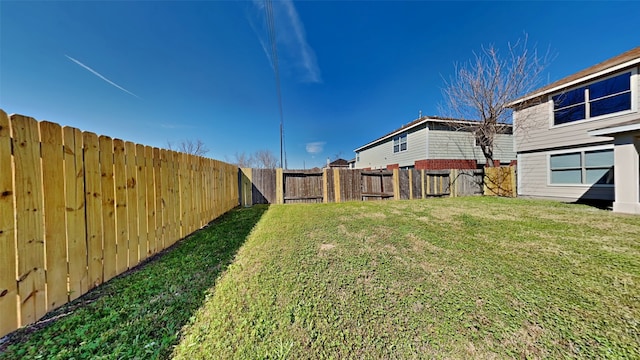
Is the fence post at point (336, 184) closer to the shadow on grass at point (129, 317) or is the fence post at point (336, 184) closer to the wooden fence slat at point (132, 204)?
the shadow on grass at point (129, 317)

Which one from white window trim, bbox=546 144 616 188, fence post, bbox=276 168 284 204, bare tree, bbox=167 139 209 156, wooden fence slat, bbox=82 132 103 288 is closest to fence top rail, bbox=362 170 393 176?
fence post, bbox=276 168 284 204

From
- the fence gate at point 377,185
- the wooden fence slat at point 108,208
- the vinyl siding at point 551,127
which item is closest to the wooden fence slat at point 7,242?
the wooden fence slat at point 108,208

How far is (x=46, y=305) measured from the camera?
1.78m

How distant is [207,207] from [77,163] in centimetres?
347

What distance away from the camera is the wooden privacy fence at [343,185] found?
30.0 ft

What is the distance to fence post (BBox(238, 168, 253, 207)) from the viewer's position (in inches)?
345

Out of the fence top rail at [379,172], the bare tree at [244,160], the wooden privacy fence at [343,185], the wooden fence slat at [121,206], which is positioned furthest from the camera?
the bare tree at [244,160]

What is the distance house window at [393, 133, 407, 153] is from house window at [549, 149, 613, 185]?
8.26 meters

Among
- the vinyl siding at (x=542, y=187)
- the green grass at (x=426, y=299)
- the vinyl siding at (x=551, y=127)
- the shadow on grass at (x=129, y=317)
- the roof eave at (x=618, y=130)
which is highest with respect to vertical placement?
the vinyl siding at (x=551, y=127)

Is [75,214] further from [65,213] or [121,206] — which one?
[121,206]

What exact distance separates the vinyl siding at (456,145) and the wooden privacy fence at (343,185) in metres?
3.62

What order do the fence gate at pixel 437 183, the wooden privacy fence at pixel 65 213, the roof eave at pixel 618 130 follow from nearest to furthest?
1. the wooden privacy fence at pixel 65 213
2. the roof eave at pixel 618 130
3. the fence gate at pixel 437 183

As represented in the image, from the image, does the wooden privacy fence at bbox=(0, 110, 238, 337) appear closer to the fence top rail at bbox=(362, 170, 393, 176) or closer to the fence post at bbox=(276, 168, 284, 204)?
the fence post at bbox=(276, 168, 284, 204)

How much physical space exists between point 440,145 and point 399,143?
336 cm
